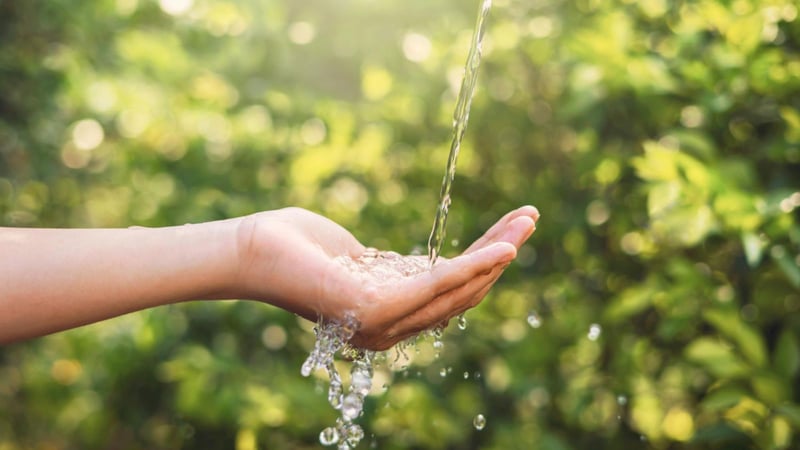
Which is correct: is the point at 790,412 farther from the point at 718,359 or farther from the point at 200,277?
the point at 200,277

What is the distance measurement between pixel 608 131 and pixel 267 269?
41.5 inches

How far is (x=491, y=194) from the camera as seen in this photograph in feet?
8.51

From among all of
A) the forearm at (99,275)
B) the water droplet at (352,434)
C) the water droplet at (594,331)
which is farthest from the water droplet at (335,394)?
the water droplet at (594,331)

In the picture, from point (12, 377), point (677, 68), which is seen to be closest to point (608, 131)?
point (677, 68)

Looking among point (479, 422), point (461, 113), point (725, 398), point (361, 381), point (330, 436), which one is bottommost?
point (479, 422)

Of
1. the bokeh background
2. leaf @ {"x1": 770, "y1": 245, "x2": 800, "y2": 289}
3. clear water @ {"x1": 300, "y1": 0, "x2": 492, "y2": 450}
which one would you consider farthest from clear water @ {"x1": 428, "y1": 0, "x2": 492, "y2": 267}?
leaf @ {"x1": 770, "y1": 245, "x2": 800, "y2": 289}

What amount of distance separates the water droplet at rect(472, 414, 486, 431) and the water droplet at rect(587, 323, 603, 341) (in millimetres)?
315

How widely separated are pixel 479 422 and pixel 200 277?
→ 92 centimetres

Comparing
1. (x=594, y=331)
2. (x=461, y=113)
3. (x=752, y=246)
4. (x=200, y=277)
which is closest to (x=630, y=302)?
(x=594, y=331)

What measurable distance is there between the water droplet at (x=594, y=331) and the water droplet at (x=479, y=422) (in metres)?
0.31

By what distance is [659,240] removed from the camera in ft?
7.10

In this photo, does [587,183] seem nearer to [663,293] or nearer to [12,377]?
[663,293]

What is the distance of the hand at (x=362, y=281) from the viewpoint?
4.88 feet

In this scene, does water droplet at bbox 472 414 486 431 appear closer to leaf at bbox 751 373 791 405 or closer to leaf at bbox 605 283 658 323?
leaf at bbox 605 283 658 323
